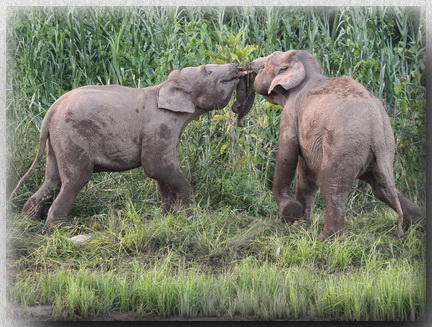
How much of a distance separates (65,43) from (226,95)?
51.5 inches

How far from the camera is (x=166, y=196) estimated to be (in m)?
5.31

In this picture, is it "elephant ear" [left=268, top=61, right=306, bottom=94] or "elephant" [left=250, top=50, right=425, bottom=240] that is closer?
"elephant" [left=250, top=50, right=425, bottom=240]

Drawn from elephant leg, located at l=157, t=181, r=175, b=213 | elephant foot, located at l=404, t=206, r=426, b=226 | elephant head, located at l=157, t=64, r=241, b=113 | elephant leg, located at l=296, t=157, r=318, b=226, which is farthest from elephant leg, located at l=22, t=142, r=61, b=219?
elephant foot, located at l=404, t=206, r=426, b=226

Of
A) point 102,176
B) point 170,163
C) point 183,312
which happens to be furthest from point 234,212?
point 183,312

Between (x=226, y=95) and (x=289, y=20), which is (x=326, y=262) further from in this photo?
(x=289, y=20)

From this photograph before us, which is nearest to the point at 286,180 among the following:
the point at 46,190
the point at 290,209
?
the point at 290,209

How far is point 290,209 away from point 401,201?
59cm

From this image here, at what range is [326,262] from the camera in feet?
14.8

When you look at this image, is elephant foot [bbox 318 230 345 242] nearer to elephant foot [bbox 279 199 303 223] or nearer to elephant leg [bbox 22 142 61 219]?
elephant foot [bbox 279 199 303 223]

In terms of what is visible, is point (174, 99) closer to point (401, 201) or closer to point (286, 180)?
point (286, 180)

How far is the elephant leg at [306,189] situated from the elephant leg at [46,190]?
134cm

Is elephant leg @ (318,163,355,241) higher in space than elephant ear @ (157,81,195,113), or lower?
lower

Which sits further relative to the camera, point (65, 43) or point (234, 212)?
point (65, 43)

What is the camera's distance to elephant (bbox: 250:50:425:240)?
461 centimetres
